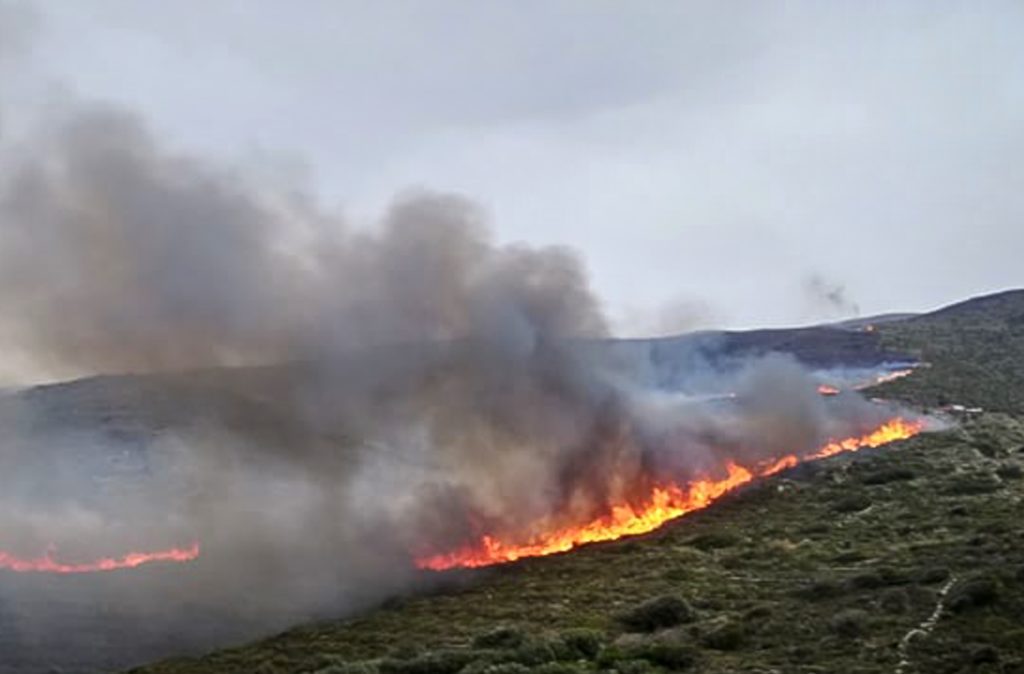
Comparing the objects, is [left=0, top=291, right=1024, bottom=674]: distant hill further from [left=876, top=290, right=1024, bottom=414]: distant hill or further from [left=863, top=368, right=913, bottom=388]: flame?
[left=863, top=368, right=913, bottom=388]: flame

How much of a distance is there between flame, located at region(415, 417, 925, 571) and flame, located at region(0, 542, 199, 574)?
11.0 meters

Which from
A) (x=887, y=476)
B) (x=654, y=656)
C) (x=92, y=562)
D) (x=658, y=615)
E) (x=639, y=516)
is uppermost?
(x=92, y=562)

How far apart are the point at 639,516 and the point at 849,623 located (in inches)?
1027

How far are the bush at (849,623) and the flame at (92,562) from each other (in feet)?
95.3

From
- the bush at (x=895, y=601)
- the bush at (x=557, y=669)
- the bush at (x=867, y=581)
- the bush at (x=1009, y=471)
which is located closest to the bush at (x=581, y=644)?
the bush at (x=557, y=669)

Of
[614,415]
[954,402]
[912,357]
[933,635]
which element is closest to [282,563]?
[614,415]

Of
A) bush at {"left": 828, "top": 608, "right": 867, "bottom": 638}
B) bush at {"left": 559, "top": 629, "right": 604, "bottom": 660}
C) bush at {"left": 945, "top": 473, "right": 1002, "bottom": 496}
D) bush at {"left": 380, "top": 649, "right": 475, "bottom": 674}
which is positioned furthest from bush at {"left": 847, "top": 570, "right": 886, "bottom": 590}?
bush at {"left": 945, "top": 473, "right": 1002, "bottom": 496}

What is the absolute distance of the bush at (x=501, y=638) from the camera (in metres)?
30.5

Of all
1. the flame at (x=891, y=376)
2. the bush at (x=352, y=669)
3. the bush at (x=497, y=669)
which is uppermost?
the flame at (x=891, y=376)

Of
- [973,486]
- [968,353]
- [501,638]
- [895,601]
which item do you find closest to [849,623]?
[895,601]

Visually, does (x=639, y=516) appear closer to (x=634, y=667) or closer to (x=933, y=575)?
(x=933, y=575)

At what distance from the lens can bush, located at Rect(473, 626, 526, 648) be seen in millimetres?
30453

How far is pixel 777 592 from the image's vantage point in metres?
34.8

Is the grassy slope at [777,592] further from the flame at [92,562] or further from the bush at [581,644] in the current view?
the flame at [92,562]
